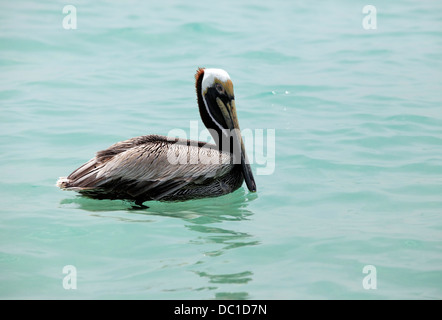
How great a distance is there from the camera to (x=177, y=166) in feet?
19.9

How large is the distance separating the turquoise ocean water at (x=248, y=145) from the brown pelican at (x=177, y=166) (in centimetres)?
15

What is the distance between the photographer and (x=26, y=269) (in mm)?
4797

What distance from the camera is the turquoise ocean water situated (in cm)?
476

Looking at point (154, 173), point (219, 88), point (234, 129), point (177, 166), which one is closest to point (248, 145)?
point (234, 129)

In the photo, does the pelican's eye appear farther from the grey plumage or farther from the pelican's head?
the grey plumage

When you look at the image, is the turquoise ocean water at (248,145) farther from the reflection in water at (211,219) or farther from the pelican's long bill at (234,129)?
the pelican's long bill at (234,129)

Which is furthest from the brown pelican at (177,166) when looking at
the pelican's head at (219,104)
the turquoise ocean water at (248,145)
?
the turquoise ocean water at (248,145)

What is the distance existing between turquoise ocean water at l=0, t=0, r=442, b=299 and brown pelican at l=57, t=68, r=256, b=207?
0.51 feet

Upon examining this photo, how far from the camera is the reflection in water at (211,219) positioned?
4625 mm

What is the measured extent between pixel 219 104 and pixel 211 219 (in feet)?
4.18

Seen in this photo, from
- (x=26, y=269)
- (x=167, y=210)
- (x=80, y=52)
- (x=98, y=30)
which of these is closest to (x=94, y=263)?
(x=26, y=269)

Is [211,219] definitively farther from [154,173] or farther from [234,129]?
[234,129]
